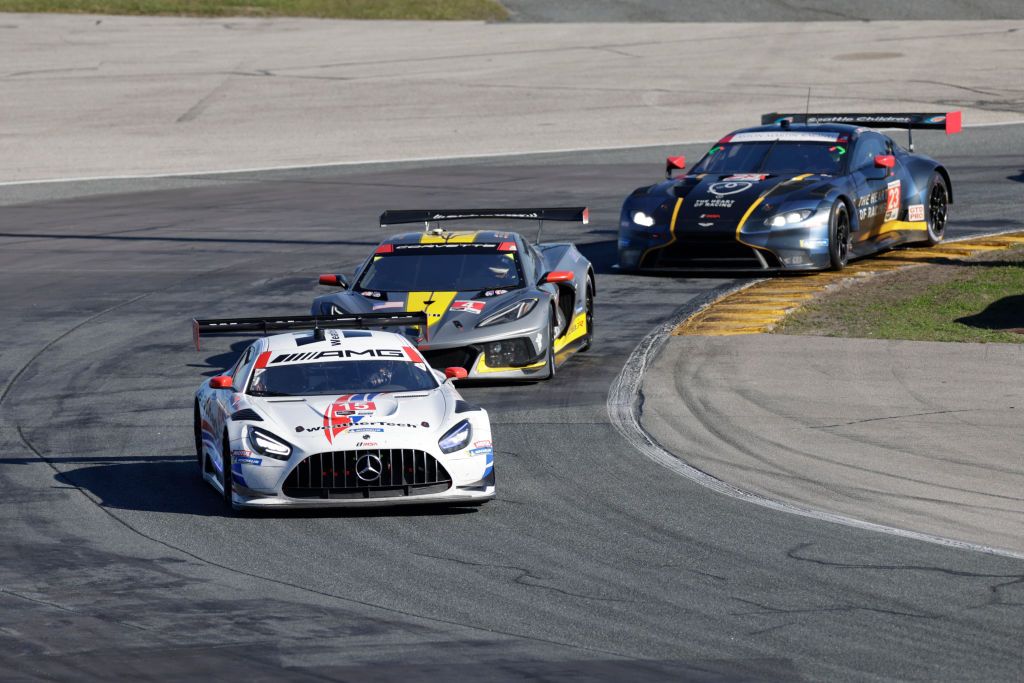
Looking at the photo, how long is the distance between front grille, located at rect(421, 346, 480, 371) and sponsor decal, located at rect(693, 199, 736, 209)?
588cm

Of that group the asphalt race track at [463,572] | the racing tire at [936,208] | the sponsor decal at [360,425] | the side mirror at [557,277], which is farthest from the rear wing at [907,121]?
the sponsor decal at [360,425]

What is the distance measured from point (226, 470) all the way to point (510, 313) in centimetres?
499

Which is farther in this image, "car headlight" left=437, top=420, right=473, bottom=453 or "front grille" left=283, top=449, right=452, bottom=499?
"car headlight" left=437, top=420, right=473, bottom=453

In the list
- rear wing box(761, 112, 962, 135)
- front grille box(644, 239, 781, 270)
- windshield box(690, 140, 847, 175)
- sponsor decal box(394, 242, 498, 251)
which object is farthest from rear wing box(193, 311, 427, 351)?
rear wing box(761, 112, 962, 135)

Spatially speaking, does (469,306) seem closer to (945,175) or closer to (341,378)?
(341,378)

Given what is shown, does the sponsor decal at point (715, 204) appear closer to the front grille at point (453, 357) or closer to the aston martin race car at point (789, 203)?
the aston martin race car at point (789, 203)

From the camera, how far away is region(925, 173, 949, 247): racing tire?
23.3 metres

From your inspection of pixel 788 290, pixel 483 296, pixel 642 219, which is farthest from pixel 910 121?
pixel 483 296

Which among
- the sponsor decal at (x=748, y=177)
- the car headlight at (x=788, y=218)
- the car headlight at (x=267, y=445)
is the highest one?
the car headlight at (x=267, y=445)

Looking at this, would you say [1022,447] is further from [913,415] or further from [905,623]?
[905,623]

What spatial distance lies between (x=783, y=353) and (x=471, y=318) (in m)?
3.23

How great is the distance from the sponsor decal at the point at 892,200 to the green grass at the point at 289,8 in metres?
34.3

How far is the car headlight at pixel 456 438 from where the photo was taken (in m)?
11.8

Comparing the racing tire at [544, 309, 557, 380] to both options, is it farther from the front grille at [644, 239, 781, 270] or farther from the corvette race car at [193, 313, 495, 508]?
the front grille at [644, 239, 781, 270]
